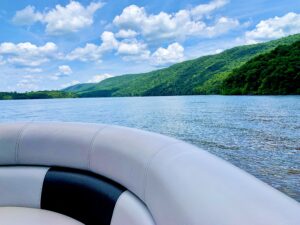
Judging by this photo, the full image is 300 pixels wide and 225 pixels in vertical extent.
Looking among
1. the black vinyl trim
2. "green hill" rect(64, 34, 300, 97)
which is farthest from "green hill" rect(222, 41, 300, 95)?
the black vinyl trim

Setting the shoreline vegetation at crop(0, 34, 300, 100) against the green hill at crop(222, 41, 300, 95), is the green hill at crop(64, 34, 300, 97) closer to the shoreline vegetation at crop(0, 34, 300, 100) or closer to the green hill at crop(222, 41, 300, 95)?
the shoreline vegetation at crop(0, 34, 300, 100)

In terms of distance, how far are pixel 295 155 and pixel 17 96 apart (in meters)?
122

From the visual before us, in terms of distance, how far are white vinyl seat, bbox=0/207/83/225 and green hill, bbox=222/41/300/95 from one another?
51.1 meters

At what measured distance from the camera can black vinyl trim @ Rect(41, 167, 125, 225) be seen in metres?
1.84

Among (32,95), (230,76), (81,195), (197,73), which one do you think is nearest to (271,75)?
(230,76)

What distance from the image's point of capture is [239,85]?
61.9m

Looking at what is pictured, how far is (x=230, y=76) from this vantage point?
63781 mm

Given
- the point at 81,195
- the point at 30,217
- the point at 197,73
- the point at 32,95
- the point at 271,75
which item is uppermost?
the point at 197,73

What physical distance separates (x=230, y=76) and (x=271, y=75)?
534 inches

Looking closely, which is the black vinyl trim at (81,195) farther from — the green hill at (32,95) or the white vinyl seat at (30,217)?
the green hill at (32,95)

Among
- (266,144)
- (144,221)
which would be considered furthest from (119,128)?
(266,144)

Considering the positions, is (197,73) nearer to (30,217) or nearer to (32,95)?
(32,95)

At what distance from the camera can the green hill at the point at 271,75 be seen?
160 feet

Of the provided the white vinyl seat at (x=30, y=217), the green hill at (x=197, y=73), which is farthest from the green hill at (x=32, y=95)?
the white vinyl seat at (x=30, y=217)
